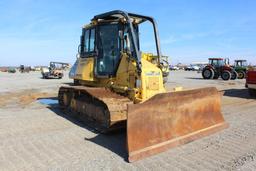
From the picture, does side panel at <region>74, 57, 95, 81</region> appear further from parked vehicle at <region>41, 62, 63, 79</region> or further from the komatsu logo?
parked vehicle at <region>41, 62, 63, 79</region>

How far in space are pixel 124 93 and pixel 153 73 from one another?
0.83 metres

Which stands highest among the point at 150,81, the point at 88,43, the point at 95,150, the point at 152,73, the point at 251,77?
the point at 88,43

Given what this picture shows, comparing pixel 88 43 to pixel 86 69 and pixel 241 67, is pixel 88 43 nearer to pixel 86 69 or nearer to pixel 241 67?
pixel 86 69

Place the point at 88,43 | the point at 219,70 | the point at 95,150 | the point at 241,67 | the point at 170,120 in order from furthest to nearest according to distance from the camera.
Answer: the point at 241,67
the point at 219,70
the point at 88,43
the point at 170,120
the point at 95,150

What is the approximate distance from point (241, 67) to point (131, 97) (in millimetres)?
24968

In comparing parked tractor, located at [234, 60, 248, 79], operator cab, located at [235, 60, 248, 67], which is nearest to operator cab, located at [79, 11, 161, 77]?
parked tractor, located at [234, 60, 248, 79]

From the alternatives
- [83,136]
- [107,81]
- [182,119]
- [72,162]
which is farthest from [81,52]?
[72,162]

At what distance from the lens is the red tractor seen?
85.5 feet

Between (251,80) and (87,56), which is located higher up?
(87,56)

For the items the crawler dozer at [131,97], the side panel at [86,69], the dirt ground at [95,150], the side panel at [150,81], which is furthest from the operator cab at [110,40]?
the dirt ground at [95,150]

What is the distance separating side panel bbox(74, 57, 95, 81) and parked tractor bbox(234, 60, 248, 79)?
23.1 metres

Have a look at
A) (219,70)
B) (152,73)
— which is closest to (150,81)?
(152,73)

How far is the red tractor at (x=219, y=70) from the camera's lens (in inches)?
1026

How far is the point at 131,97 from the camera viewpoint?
6.50 metres
